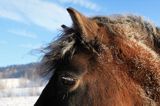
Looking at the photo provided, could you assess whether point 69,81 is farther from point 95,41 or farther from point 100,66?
point 95,41

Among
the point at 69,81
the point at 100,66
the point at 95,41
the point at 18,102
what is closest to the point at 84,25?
the point at 95,41

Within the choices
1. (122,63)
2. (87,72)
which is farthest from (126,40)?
(87,72)

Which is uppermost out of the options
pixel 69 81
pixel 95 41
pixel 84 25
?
pixel 84 25

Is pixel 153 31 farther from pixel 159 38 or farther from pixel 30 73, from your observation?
pixel 30 73

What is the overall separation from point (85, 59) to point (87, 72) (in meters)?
0.13

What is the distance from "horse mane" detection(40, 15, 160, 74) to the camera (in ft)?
11.6

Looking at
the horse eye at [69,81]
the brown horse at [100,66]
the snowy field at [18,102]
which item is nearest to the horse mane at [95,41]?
the brown horse at [100,66]

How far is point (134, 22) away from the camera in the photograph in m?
3.92

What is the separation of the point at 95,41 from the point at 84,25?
0.80ft

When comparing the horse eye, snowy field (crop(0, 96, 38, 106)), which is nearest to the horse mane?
the horse eye

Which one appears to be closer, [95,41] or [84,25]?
[84,25]

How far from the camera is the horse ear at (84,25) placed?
3281mm

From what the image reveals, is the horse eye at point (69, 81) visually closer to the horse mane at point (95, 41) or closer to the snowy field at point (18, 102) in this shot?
the horse mane at point (95, 41)

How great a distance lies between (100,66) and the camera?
11.5 ft
